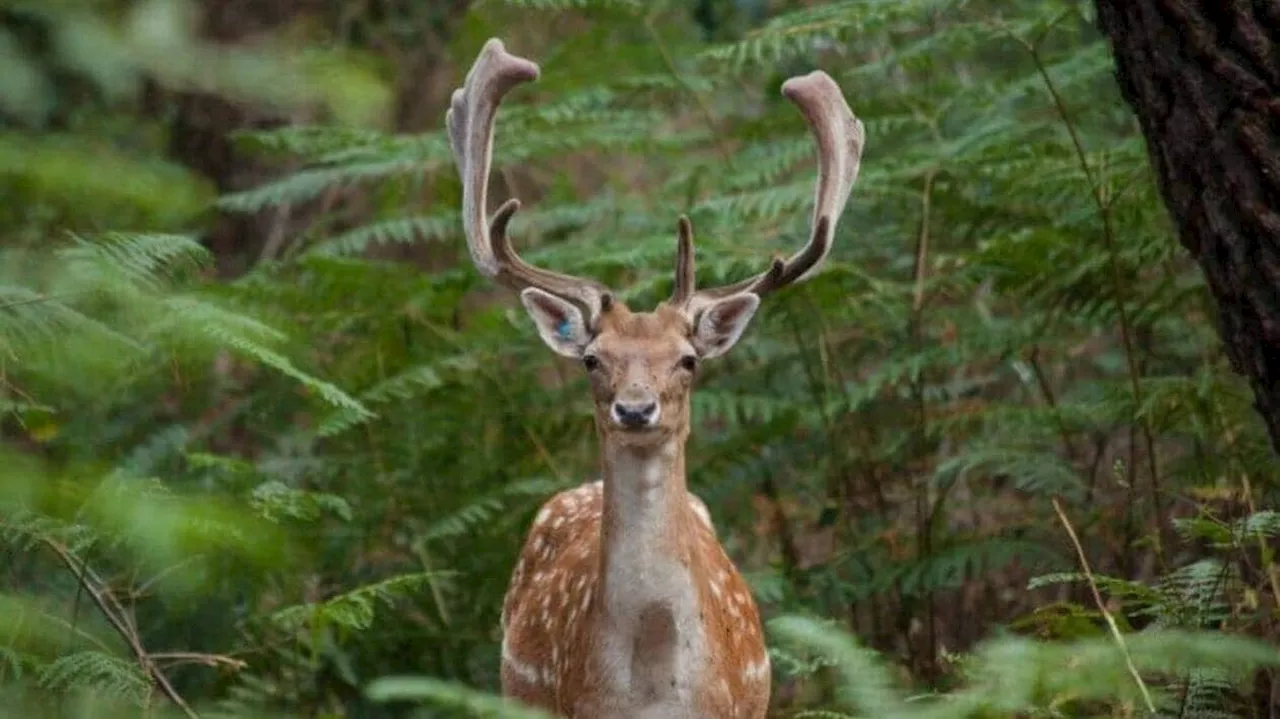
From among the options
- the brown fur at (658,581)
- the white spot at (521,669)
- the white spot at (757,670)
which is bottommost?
the white spot at (521,669)

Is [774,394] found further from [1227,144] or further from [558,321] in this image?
[1227,144]

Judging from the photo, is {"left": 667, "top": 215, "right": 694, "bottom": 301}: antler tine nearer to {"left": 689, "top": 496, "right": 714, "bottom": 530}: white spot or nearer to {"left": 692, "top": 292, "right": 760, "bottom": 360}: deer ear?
{"left": 692, "top": 292, "right": 760, "bottom": 360}: deer ear

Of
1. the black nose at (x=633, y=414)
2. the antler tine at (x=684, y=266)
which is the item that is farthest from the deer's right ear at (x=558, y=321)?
the black nose at (x=633, y=414)

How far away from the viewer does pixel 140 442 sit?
27.9 ft

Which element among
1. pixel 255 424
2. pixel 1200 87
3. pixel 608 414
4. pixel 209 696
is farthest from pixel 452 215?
pixel 1200 87

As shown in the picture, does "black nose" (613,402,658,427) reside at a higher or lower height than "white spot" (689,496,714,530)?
higher

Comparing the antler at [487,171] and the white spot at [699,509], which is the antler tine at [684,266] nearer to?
the antler at [487,171]

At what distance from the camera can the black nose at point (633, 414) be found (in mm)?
5859

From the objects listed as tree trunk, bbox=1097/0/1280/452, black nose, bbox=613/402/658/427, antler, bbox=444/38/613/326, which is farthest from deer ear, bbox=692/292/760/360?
tree trunk, bbox=1097/0/1280/452

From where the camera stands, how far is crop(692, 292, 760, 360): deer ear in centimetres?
629

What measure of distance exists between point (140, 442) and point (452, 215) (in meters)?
1.53

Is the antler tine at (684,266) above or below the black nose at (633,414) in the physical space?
above

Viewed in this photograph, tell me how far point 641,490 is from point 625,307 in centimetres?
60

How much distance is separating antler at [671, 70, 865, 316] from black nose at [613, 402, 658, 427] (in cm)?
51
